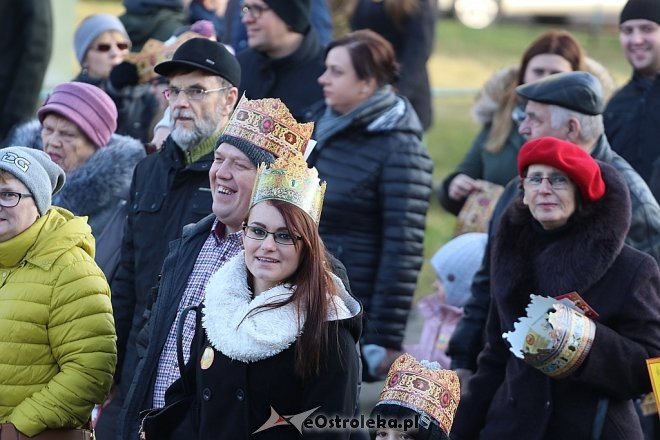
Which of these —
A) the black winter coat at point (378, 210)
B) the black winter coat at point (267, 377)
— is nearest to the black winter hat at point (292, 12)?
the black winter coat at point (378, 210)

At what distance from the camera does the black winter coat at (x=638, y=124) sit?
24.3 feet

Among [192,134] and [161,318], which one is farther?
[192,134]

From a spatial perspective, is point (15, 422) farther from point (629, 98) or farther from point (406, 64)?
point (406, 64)

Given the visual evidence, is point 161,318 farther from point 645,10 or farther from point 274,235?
point 645,10

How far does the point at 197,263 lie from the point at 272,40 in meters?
2.69

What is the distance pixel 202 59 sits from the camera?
234 inches

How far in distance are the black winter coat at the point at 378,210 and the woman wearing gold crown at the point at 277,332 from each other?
216 cm

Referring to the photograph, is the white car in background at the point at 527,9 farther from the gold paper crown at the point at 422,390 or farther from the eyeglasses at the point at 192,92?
the gold paper crown at the point at 422,390

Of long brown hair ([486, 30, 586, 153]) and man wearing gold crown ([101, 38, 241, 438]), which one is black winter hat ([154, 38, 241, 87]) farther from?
long brown hair ([486, 30, 586, 153])

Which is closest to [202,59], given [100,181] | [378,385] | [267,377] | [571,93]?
[100,181]

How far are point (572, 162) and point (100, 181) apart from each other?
237cm

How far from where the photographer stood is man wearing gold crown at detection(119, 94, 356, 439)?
17.0 feet

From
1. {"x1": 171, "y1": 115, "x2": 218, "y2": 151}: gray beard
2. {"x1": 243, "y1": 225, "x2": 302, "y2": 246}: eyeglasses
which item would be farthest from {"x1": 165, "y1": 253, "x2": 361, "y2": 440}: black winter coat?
{"x1": 171, "y1": 115, "x2": 218, "y2": 151}: gray beard

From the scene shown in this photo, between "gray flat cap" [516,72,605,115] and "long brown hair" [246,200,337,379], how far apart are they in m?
1.88
